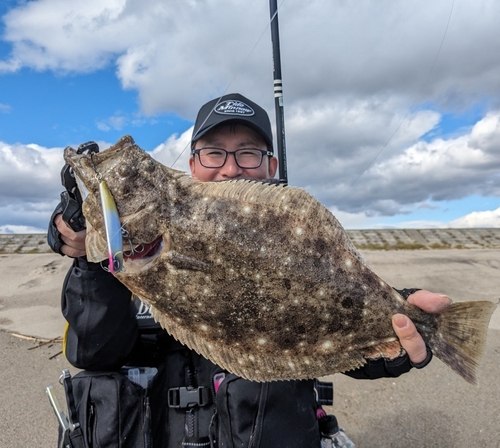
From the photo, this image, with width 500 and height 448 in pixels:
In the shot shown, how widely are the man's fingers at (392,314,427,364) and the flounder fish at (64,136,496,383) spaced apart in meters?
0.05

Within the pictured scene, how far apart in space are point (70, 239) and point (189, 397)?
4.98 feet

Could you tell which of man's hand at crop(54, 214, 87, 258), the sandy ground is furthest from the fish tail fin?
the sandy ground

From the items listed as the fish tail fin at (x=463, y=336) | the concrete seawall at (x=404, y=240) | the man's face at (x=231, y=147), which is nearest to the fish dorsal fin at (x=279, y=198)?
the fish tail fin at (x=463, y=336)

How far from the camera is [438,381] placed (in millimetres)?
5625

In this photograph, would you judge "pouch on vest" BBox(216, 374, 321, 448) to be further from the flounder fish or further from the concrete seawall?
the concrete seawall

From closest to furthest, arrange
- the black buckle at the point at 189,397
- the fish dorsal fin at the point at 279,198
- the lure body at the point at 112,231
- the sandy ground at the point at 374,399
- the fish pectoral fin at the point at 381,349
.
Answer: the lure body at the point at 112,231 → the fish dorsal fin at the point at 279,198 → the fish pectoral fin at the point at 381,349 → the black buckle at the point at 189,397 → the sandy ground at the point at 374,399

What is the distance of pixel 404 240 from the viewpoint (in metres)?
12.3

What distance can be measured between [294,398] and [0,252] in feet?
36.7

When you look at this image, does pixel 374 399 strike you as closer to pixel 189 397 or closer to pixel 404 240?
A: pixel 189 397

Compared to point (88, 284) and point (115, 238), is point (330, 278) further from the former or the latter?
point (88, 284)

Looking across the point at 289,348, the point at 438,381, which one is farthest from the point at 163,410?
the point at 438,381

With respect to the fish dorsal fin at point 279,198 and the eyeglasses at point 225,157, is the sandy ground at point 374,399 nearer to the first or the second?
the eyeglasses at point 225,157

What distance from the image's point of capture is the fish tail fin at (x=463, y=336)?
2.39 meters

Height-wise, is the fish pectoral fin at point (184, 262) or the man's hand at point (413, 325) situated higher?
the fish pectoral fin at point (184, 262)
